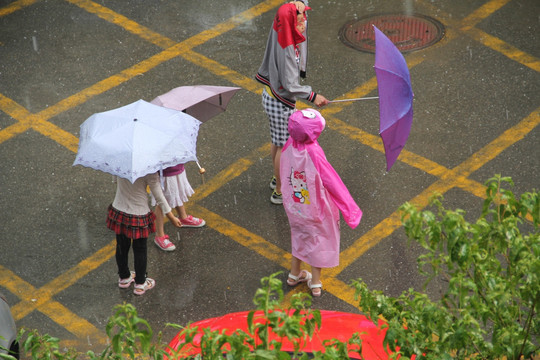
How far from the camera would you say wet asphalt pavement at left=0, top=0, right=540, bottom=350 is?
7.05m

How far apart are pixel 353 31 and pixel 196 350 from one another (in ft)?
21.3

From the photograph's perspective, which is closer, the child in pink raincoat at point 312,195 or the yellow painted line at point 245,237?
the child in pink raincoat at point 312,195

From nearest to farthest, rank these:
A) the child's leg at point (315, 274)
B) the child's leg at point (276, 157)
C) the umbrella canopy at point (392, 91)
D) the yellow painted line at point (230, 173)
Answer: the umbrella canopy at point (392, 91) → the child's leg at point (315, 274) → the child's leg at point (276, 157) → the yellow painted line at point (230, 173)

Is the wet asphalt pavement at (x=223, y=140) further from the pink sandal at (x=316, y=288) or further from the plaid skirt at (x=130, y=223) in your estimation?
the plaid skirt at (x=130, y=223)

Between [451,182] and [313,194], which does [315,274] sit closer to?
[313,194]

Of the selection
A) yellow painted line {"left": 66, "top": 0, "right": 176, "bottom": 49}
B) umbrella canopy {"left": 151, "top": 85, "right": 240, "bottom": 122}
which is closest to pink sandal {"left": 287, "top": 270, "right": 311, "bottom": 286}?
umbrella canopy {"left": 151, "top": 85, "right": 240, "bottom": 122}

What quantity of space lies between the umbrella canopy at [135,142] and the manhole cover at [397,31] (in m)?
4.45

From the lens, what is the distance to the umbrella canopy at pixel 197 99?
6.98 meters

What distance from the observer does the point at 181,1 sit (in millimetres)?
11266

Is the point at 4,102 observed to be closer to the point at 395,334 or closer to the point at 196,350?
the point at 196,350

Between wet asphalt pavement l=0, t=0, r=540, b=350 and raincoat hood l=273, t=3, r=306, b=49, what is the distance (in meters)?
1.62

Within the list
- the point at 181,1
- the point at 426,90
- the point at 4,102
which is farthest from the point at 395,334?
the point at 181,1

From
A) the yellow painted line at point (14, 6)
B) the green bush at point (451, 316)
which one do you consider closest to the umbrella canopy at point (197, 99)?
the green bush at point (451, 316)

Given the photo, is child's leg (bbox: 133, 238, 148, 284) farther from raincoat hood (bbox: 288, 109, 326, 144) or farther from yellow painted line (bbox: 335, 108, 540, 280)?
yellow painted line (bbox: 335, 108, 540, 280)
